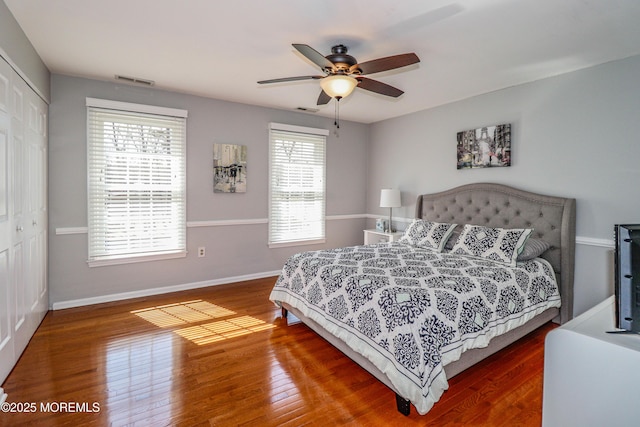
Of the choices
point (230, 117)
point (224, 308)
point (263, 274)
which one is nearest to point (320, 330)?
point (224, 308)

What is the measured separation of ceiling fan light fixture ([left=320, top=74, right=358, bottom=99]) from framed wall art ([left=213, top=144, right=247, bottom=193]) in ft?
7.20

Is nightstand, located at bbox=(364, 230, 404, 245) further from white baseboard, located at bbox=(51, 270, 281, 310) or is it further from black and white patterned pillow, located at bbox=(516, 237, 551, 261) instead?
black and white patterned pillow, located at bbox=(516, 237, 551, 261)

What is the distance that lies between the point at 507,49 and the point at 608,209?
172cm

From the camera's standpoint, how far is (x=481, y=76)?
3324 mm

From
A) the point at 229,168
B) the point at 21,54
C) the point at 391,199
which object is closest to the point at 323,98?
the point at 229,168

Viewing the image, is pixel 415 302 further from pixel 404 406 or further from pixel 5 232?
pixel 5 232

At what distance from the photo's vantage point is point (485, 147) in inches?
151

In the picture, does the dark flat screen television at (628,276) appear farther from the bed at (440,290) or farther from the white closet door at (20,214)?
the white closet door at (20,214)

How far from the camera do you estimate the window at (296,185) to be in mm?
4773

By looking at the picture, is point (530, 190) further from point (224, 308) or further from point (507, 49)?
point (224, 308)

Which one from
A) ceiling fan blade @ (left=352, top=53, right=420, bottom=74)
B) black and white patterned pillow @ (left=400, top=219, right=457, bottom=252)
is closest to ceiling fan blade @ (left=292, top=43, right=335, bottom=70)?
ceiling fan blade @ (left=352, top=53, right=420, bottom=74)

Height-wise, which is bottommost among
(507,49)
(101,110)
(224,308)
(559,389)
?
(224,308)

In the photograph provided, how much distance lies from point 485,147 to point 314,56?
8.58ft

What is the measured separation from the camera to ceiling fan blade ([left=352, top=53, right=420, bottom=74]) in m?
2.17
